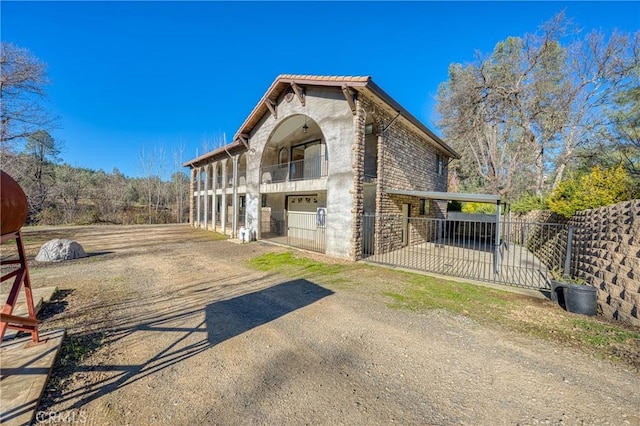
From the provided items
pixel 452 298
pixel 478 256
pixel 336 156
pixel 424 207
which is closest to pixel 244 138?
pixel 336 156

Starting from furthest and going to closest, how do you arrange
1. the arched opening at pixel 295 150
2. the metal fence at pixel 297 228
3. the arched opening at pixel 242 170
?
1. the arched opening at pixel 242 170
2. the arched opening at pixel 295 150
3. the metal fence at pixel 297 228

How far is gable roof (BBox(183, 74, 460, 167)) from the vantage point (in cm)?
890

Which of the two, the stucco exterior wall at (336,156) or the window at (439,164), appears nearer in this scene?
the stucco exterior wall at (336,156)

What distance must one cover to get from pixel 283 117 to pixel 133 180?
123 feet

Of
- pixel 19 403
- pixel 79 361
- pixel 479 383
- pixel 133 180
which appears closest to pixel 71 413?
pixel 19 403

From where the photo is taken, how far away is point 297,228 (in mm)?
13570

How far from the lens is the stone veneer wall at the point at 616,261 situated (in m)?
4.36

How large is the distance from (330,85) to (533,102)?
1987 cm

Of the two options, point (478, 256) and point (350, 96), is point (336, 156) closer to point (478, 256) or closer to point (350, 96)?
point (350, 96)

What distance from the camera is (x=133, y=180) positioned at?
38.1 metres

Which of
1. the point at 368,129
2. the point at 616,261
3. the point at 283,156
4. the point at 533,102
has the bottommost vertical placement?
the point at 616,261

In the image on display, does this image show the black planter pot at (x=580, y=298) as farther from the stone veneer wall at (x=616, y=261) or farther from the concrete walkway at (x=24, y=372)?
the concrete walkway at (x=24, y=372)

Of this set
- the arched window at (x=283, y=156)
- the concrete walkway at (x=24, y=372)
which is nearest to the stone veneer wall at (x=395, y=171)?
the arched window at (x=283, y=156)

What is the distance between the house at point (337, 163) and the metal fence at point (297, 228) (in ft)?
0.19
